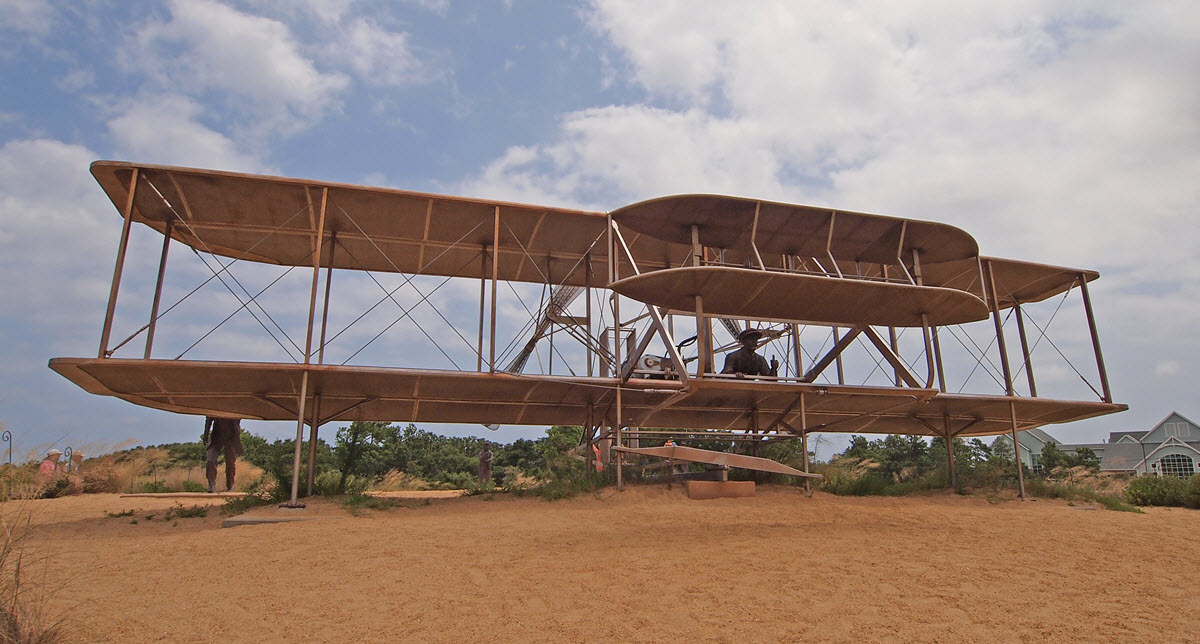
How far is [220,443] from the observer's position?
61.5ft

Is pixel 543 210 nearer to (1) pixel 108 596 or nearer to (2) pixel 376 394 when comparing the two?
(2) pixel 376 394

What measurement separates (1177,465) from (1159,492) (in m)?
30.4

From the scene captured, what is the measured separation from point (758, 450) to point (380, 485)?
1114cm

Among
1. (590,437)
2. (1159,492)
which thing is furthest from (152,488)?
(1159,492)

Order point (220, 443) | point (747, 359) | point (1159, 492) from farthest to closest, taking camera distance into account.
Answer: point (220, 443)
point (1159, 492)
point (747, 359)

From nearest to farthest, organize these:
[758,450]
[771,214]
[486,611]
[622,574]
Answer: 1. [486,611]
2. [622,574]
3. [771,214]
4. [758,450]

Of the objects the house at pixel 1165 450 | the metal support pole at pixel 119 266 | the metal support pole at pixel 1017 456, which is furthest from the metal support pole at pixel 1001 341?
the house at pixel 1165 450

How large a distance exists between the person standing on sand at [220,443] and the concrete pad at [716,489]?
11.8 meters

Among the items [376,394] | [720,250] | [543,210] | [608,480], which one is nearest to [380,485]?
[376,394]

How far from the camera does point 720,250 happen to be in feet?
45.8

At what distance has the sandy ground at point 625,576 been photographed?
7035 mm

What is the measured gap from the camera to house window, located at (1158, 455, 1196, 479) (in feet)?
133

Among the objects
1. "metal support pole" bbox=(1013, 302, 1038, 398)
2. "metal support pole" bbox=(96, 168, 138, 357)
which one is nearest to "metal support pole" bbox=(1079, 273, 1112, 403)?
"metal support pole" bbox=(1013, 302, 1038, 398)

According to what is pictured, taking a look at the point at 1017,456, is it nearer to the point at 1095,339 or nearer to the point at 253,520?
the point at 1095,339
